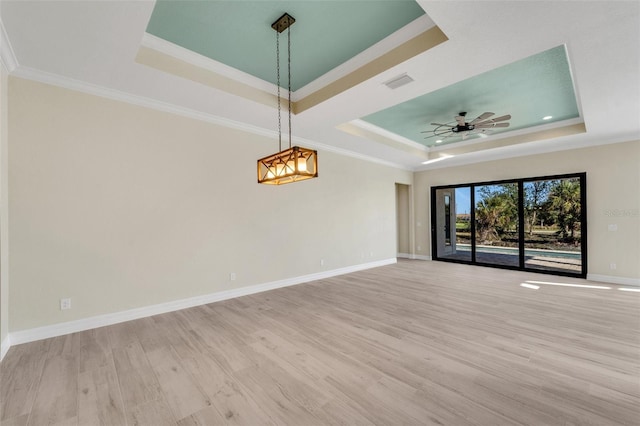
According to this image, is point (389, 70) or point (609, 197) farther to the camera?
point (609, 197)

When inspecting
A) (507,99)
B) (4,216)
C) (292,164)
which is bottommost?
(4,216)

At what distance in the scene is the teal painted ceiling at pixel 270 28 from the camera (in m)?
2.47

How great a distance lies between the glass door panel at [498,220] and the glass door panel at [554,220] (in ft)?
0.87

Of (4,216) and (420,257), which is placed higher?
(4,216)

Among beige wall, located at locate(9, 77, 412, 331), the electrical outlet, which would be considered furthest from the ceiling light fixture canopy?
the electrical outlet

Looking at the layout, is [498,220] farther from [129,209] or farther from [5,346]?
[5,346]

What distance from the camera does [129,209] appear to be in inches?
138

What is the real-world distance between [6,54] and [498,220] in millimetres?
9199

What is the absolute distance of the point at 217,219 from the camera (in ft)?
14.1

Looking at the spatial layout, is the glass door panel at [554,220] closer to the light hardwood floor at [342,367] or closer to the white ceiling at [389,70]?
the white ceiling at [389,70]

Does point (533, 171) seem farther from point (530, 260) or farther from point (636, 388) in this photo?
point (636, 388)

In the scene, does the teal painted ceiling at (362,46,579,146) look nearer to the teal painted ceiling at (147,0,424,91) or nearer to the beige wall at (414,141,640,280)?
the beige wall at (414,141,640,280)

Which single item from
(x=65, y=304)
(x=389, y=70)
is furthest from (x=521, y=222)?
(x=65, y=304)

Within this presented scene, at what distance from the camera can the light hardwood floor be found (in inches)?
71.4
